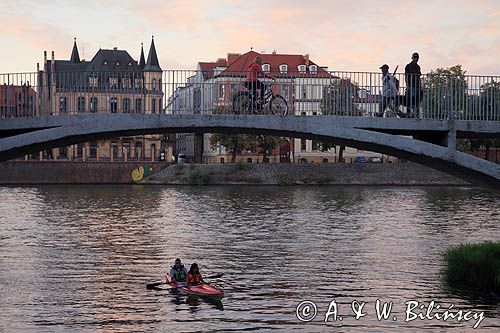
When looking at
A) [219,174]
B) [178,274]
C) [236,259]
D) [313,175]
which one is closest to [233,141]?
[219,174]

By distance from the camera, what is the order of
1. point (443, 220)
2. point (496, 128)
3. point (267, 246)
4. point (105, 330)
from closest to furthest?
1. point (105, 330)
2. point (496, 128)
3. point (267, 246)
4. point (443, 220)

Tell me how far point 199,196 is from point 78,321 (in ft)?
161

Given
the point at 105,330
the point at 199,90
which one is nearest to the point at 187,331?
the point at 105,330

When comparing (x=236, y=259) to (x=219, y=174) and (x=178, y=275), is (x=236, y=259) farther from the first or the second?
(x=219, y=174)

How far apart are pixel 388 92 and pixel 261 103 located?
3.33 meters

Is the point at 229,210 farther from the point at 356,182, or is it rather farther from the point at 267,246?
the point at 356,182

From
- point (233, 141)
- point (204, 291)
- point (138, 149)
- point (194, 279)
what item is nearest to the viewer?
point (204, 291)

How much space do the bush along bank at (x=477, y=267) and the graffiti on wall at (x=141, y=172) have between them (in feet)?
227

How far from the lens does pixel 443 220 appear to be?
50.5m

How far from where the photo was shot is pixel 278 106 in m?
24.1

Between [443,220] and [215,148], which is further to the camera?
Answer: [215,148]

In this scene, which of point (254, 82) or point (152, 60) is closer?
point (254, 82)

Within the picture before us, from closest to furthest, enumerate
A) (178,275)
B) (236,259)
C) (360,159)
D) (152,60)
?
(178,275)
(236,259)
(360,159)
(152,60)

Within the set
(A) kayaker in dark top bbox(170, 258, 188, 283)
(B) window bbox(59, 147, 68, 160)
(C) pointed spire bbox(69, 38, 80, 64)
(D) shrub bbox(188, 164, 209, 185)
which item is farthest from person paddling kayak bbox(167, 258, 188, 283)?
(C) pointed spire bbox(69, 38, 80, 64)
